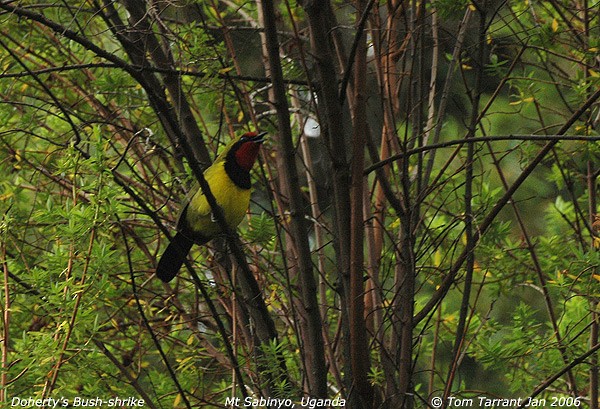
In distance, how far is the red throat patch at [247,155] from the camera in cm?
310

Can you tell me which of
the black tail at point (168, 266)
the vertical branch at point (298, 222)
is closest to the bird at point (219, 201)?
the black tail at point (168, 266)

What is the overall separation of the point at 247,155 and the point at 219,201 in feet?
1.06

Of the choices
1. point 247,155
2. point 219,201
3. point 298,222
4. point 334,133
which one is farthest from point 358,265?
point 219,201

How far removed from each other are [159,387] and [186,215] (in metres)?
0.64

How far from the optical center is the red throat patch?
3.10m

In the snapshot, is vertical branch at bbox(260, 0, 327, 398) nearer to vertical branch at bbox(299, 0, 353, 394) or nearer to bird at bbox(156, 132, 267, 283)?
vertical branch at bbox(299, 0, 353, 394)

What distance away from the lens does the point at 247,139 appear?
3.22 meters

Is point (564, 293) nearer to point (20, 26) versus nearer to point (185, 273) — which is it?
point (185, 273)

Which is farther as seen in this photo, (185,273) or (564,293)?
(185,273)

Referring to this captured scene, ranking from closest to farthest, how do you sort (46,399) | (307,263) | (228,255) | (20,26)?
1. (46,399)
2. (307,263)
3. (228,255)
4. (20,26)

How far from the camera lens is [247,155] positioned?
319 cm

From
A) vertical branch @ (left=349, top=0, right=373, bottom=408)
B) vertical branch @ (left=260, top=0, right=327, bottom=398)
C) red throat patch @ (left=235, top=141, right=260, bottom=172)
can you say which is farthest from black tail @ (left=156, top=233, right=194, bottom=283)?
vertical branch @ (left=349, top=0, right=373, bottom=408)

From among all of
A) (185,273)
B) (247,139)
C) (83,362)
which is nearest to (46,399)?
(83,362)

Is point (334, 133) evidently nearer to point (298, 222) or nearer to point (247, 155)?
point (298, 222)
